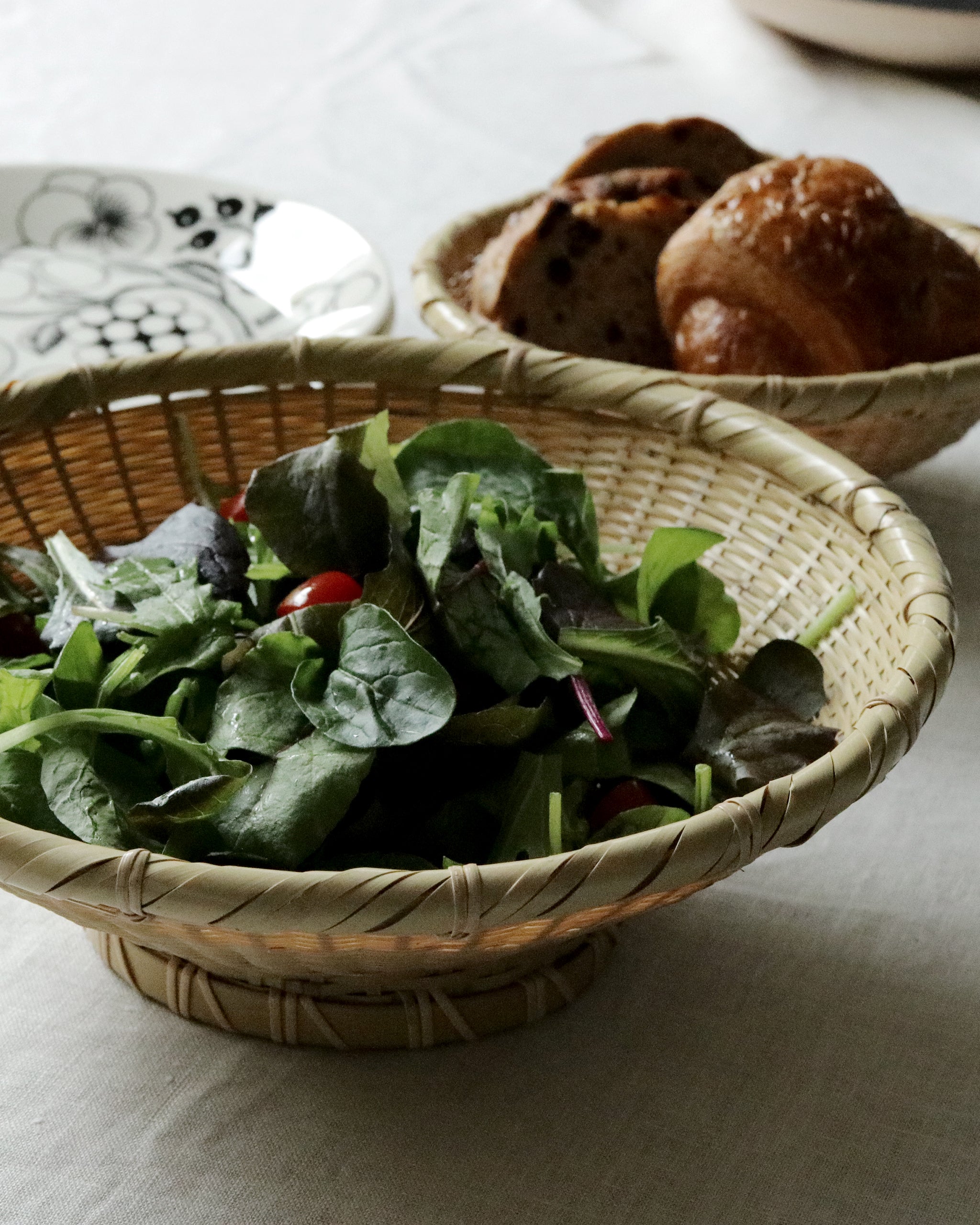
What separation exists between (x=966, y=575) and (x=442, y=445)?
0.47 meters

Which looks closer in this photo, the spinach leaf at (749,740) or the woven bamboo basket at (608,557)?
the woven bamboo basket at (608,557)

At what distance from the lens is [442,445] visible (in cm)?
82

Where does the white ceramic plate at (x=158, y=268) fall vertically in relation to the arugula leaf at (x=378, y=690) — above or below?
below

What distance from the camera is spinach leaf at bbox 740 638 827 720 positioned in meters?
0.75

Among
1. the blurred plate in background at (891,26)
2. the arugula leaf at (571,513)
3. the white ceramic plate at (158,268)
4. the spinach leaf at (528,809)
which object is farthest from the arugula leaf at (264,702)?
the blurred plate in background at (891,26)

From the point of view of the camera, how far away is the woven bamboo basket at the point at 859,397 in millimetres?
958

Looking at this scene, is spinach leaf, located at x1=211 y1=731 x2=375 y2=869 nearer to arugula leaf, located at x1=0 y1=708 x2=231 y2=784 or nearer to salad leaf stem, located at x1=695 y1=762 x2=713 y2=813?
arugula leaf, located at x1=0 y1=708 x2=231 y2=784

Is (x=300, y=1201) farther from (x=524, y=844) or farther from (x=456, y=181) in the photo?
(x=456, y=181)

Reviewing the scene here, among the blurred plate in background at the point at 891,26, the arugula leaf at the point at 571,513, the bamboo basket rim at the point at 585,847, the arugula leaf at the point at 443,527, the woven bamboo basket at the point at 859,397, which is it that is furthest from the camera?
the blurred plate in background at the point at 891,26

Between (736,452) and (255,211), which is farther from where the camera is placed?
(255,211)

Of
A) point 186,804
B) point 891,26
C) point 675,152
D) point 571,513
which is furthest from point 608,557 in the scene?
point 891,26

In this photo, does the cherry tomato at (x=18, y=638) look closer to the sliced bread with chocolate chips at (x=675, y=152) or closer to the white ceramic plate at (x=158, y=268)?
the white ceramic plate at (x=158, y=268)

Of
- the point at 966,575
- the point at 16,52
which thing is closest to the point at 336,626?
the point at 966,575

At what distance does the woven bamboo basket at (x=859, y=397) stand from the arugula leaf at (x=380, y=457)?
20cm
